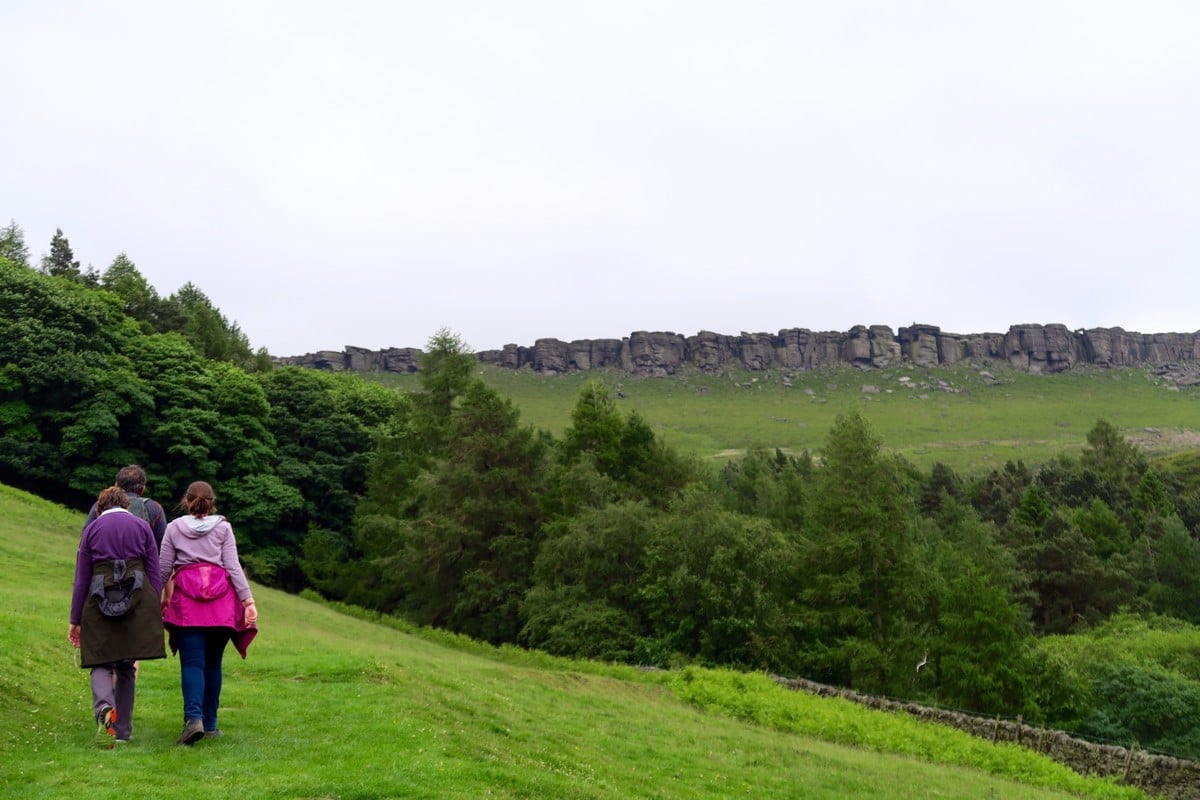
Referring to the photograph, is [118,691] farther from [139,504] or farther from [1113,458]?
[1113,458]

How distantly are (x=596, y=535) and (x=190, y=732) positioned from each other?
32594mm

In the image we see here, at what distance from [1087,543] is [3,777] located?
7248 centimetres

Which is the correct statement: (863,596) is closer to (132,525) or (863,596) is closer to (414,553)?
(414,553)

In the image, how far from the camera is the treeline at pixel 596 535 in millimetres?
38156

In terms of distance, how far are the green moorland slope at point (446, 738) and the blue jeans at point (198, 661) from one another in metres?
0.54

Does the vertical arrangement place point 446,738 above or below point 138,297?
below

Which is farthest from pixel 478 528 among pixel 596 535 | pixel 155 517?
pixel 155 517

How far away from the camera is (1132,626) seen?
55344 millimetres

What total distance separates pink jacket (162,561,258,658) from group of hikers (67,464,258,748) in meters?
0.01

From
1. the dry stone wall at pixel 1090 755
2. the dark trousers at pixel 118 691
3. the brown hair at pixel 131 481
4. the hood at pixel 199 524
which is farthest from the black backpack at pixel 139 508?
the dry stone wall at pixel 1090 755

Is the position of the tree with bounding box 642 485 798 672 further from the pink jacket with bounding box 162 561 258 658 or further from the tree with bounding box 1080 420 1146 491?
the tree with bounding box 1080 420 1146 491

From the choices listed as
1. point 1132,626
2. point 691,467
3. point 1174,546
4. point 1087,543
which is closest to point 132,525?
point 691,467

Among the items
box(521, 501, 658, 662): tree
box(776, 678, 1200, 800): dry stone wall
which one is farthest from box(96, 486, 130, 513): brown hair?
box(521, 501, 658, 662): tree

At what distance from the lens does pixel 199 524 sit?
9664mm
